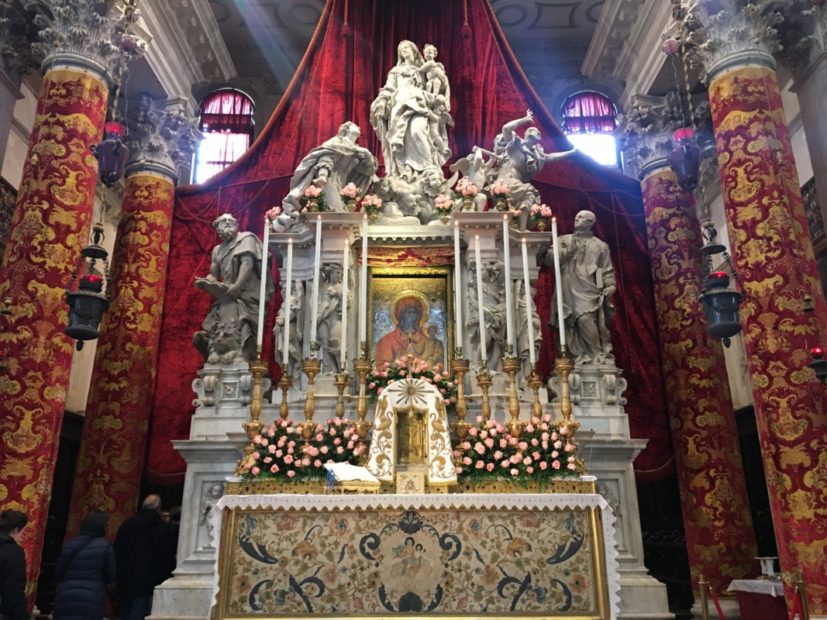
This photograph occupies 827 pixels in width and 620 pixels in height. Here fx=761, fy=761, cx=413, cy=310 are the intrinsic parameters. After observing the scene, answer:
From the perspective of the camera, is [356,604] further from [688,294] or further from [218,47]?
[218,47]

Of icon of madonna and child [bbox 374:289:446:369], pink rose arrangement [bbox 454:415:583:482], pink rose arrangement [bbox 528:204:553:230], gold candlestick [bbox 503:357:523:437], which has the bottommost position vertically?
pink rose arrangement [bbox 454:415:583:482]

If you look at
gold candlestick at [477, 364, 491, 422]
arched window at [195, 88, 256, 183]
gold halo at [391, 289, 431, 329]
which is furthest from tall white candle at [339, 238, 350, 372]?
arched window at [195, 88, 256, 183]

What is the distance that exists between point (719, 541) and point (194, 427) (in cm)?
617

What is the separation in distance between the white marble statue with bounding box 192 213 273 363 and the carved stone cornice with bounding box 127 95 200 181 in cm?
298

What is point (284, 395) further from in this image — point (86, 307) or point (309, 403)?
point (86, 307)

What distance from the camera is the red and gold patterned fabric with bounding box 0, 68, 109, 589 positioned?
7062 millimetres

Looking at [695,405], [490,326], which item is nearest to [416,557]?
[490,326]

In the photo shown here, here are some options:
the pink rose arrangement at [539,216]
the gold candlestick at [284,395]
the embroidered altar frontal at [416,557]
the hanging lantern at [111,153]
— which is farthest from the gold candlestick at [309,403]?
the hanging lantern at [111,153]

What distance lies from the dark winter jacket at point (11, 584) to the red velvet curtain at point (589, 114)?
12299 mm

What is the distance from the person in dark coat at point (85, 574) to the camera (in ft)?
16.2

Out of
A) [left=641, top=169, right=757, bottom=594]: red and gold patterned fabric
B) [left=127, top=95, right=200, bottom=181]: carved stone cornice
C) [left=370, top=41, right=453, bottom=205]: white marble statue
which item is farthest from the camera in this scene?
[left=127, top=95, right=200, bottom=181]: carved stone cornice

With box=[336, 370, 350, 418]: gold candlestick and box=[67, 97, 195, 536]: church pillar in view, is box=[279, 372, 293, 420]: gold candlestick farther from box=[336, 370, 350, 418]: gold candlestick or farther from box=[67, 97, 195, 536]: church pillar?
box=[67, 97, 195, 536]: church pillar

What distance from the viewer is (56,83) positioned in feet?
27.1

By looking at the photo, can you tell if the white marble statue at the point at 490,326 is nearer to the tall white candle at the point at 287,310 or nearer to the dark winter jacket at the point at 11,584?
the tall white candle at the point at 287,310
